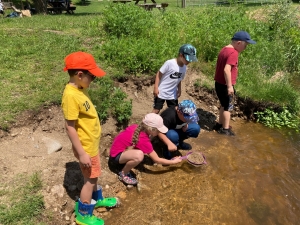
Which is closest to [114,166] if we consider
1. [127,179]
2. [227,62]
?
[127,179]

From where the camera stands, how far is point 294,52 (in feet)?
26.8

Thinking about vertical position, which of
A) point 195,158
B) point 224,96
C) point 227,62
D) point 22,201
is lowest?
point 195,158

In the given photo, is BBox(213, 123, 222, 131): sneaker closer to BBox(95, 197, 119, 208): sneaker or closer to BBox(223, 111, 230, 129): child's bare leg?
BBox(223, 111, 230, 129): child's bare leg

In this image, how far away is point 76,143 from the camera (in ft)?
8.45

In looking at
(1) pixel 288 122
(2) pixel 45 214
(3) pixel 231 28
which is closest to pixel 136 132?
(2) pixel 45 214

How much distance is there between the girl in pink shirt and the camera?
11.6 feet

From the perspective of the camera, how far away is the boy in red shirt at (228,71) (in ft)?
15.4

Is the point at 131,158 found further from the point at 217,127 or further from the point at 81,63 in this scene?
the point at 217,127

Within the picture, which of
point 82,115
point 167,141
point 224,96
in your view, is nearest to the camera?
point 82,115

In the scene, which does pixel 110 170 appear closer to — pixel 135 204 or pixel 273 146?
pixel 135 204

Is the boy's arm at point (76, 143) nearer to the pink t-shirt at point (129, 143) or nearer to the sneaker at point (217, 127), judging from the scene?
the pink t-shirt at point (129, 143)

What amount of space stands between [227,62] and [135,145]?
2258 millimetres

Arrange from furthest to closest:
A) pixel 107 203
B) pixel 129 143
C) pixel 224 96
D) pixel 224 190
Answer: pixel 224 96 < pixel 224 190 < pixel 129 143 < pixel 107 203

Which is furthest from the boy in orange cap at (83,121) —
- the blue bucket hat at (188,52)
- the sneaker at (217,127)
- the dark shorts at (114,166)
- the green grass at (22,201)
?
the sneaker at (217,127)
